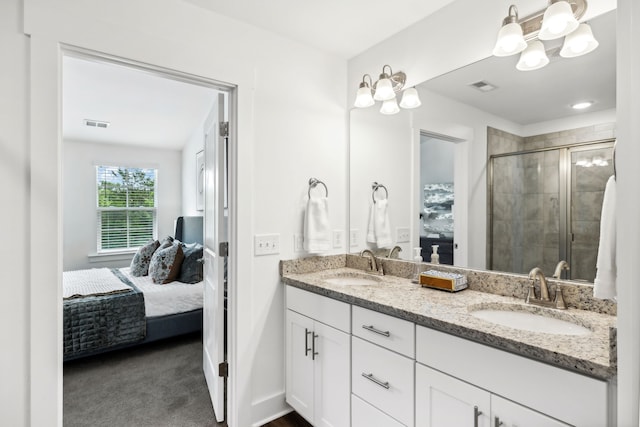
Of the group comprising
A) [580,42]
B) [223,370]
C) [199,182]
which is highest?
[580,42]

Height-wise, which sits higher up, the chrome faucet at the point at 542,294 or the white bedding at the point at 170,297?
the chrome faucet at the point at 542,294

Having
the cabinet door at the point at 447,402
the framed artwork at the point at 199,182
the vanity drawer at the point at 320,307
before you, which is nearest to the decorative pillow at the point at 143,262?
the framed artwork at the point at 199,182

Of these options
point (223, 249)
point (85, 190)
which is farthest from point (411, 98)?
point (85, 190)

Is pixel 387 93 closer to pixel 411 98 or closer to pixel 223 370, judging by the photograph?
pixel 411 98

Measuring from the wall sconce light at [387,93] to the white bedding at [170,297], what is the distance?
2345 millimetres

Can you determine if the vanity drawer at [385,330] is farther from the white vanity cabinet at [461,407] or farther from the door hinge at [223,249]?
the door hinge at [223,249]

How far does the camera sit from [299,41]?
2.12 meters

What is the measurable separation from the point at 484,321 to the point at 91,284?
134 inches

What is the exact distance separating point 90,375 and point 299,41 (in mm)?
2866

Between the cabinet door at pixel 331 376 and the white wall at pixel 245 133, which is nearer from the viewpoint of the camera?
the white wall at pixel 245 133

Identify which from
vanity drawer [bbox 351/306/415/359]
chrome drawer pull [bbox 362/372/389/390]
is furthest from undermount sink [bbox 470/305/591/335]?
chrome drawer pull [bbox 362/372/389/390]

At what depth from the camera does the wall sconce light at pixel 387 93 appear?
2.02 meters

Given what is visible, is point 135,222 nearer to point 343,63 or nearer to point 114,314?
point 114,314

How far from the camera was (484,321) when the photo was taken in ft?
3.83
